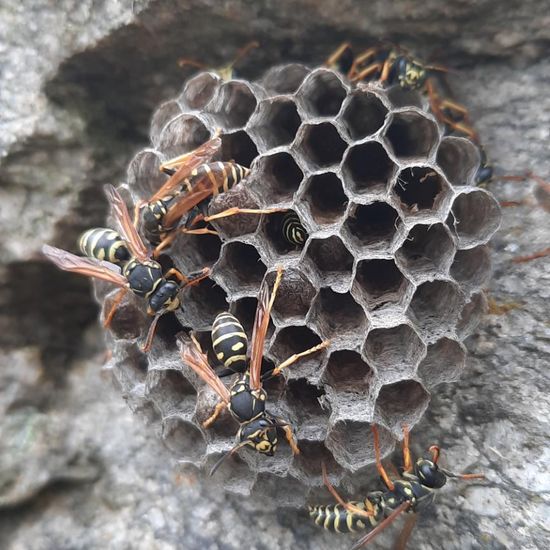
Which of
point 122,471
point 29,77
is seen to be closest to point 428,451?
point 122,471

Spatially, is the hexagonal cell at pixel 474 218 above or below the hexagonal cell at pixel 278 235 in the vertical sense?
above

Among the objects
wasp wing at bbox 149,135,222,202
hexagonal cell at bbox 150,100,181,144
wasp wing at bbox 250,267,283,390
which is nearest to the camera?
wasp wing at bbox 250,267,283,390

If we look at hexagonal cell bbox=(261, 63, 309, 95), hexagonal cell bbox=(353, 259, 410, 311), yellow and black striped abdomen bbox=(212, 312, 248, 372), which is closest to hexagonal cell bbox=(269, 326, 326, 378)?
yellow and black striped abdomen bbox=(212, 312, 248, 372)

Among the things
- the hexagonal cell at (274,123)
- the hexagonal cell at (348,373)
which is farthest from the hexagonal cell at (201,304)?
the hexagonal cell at (274,123)

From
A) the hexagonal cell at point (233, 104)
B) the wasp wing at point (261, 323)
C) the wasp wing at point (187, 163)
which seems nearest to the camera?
the wasp wing at point (261, 323)

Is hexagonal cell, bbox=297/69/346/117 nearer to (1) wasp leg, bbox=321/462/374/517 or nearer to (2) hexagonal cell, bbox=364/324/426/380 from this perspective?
(2) hexagonal cell, bbox=364/324/426/380

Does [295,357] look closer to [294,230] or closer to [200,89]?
[294,230]

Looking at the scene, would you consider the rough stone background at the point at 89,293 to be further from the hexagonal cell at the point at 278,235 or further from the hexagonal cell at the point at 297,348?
the hexagonal cell at the point at 278,235
